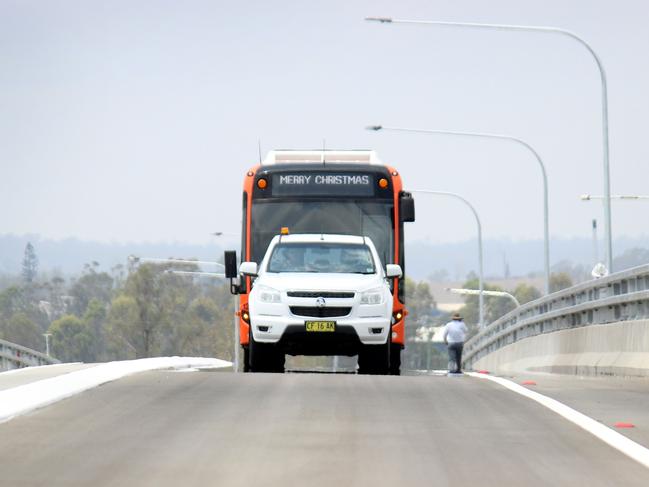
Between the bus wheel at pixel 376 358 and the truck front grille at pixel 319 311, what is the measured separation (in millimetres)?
767

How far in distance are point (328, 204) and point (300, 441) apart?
52.6 feet

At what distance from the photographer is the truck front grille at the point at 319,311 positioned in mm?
24219

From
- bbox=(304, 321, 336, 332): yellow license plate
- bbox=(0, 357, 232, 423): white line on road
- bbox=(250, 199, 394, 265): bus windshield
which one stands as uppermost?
bbox=(250, 199, 394, 265): bus windshield

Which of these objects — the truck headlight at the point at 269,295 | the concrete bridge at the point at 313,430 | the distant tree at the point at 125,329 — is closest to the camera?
the concrete bridge at the point at 313,430

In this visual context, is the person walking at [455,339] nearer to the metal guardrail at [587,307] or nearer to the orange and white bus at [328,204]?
the metal guardrail at [587,307]

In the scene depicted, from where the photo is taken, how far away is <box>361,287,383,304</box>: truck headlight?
24.4 metres

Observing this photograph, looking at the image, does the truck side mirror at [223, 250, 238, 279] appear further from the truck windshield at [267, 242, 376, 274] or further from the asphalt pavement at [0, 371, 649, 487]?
the asphalt pavement at [0, 371, 649, 487]

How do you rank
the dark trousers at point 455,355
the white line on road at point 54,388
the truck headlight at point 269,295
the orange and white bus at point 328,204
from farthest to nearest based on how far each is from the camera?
the dark trousers at point 455,355
the orange and white bus at point 328,204
the truck headlight at point 269,295
the white line on road at point 54,388

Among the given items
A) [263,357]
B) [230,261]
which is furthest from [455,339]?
[263,357]

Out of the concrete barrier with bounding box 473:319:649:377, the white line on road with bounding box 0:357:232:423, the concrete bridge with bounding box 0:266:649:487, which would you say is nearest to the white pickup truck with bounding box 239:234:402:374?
the concrete barrier with bounding box 473:319:649:377

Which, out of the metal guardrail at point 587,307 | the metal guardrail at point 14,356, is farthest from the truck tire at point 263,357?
the metal guardrail at point 14,356

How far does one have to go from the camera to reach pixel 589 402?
1562 cm

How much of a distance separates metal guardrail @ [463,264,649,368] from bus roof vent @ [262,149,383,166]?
4.52 metres

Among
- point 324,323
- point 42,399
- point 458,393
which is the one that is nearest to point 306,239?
point 324,323
